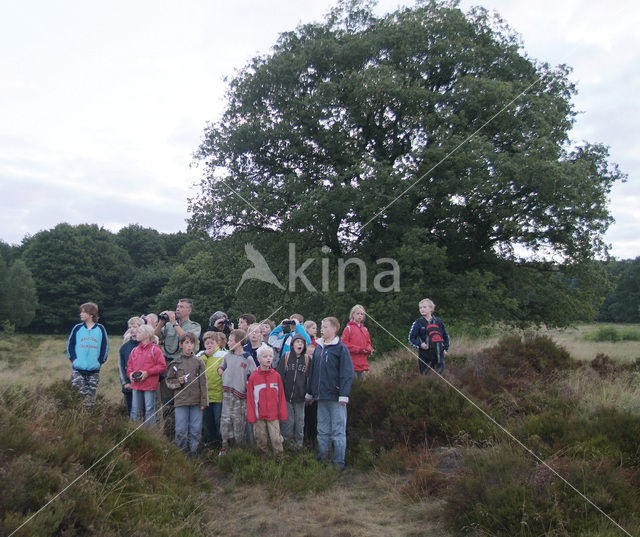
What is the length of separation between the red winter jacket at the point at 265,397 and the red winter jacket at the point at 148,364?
1.36 metres

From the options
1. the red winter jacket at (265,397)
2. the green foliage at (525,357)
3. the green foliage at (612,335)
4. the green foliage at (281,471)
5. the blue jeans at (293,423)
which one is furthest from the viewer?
the green foliage at (612,335)

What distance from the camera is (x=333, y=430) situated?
23.1 ft

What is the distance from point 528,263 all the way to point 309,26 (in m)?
11.0

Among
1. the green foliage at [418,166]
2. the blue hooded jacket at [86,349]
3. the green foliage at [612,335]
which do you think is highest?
the green foliage at [418,166]

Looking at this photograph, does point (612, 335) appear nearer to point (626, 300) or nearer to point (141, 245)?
point (626, 300)

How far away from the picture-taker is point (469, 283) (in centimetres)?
1516

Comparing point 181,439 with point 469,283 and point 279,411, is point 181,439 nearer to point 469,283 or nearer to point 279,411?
point 279,411

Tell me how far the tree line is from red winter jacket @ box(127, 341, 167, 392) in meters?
8.21

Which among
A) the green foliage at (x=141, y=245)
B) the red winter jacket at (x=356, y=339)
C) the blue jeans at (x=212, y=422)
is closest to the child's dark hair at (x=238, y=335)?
the blue jeans at (x=212, y=422)

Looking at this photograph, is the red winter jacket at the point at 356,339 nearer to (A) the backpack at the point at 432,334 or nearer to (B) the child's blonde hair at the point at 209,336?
(A) the backpack at the point at 432,334

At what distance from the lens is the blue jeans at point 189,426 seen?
23.2 ft

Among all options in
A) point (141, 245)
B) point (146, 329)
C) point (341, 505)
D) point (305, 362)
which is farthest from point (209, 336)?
point (141, 245)

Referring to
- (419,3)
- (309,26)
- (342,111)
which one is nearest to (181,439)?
(342,111)

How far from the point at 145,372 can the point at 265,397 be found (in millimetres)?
1743
